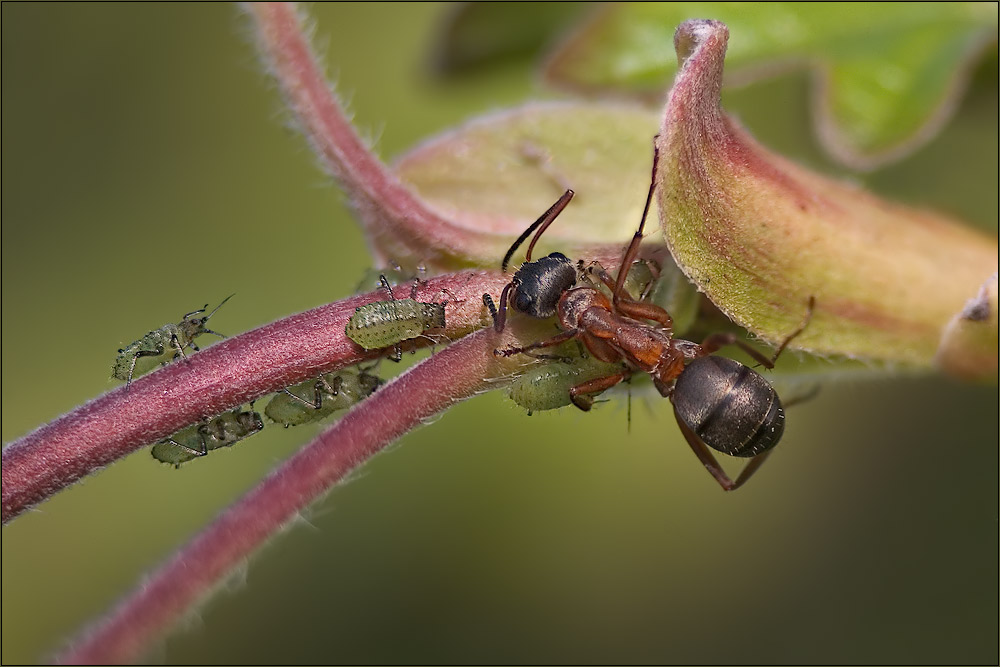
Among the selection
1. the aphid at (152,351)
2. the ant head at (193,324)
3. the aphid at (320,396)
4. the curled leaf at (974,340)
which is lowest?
the curled leaf at (974,340)

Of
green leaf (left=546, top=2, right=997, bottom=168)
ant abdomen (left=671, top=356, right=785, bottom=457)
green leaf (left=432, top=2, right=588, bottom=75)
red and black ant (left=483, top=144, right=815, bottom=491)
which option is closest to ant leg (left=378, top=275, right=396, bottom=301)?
red and black ant (left=483, top=144, right=815, bottom=491)

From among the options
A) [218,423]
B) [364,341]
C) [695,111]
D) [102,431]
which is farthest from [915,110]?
[102,431]

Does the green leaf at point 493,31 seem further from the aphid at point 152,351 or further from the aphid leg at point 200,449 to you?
the aphid leg at point 200,449

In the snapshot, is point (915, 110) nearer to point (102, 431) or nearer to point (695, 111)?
point (695, 111)

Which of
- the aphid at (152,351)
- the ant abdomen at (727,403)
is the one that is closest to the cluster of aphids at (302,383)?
the aphid at (152,351)

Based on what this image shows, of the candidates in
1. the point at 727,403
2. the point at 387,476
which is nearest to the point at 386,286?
the point at 727,403

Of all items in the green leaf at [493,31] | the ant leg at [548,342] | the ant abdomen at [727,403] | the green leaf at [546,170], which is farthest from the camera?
the green leaf at [493,31]

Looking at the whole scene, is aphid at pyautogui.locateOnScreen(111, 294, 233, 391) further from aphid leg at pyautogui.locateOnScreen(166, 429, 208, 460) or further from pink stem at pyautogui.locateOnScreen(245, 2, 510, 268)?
pink stem at pyautogui.locateOnScreen(245, 2, 510, 268)

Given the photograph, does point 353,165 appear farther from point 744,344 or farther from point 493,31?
point 493,31
